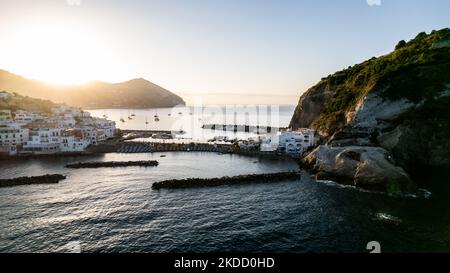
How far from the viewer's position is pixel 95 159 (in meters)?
83.0

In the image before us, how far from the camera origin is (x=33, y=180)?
Result: 194 ft

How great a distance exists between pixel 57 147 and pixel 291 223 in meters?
79.2

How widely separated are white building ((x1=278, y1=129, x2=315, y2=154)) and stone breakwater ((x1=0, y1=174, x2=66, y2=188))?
59595 mm

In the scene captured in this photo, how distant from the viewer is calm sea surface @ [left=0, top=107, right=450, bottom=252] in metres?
33.2

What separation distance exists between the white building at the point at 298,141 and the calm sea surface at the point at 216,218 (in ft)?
88.8

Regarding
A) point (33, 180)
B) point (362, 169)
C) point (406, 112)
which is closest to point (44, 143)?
point (33, 180)

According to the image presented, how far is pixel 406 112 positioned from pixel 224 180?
49.7 m

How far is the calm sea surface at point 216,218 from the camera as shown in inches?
1305

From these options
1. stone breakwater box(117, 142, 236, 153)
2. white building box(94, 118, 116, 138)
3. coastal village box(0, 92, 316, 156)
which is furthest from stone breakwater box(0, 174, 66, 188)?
white building box(94, 118, 116, 138)

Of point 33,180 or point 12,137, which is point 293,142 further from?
point 12,137

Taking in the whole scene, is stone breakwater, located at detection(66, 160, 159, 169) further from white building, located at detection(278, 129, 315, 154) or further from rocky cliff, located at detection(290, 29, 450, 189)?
rocky cliff, located at detection(290, 29, 450, 189)

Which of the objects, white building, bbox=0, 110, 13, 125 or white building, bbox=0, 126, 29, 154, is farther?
white building, bbox=0, 110, 13, 125

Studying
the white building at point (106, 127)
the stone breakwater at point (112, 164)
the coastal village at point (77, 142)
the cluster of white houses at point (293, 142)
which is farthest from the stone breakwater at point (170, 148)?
the stone breakwater at point (112, 164)
